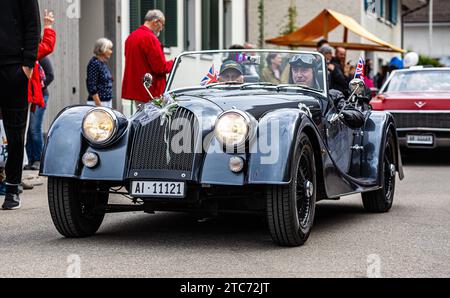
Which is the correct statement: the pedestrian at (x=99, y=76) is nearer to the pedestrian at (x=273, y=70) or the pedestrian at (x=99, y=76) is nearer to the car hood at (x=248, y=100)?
the pedestrian at (x=273, y=70)

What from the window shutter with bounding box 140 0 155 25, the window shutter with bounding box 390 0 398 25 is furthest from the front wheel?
the window shutter with bounding box 390 0 398 25

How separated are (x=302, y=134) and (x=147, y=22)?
240 inches

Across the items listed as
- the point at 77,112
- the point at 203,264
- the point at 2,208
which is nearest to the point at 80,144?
the point at 77,112

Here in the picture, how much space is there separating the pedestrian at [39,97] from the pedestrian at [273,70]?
11.2ft

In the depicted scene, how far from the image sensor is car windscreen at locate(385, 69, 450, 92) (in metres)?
17.0

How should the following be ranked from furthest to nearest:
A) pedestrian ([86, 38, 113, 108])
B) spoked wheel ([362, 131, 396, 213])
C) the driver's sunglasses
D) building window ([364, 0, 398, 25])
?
building window ([364, 0, 398, 25])
pedestrian ([86, 38, 113, 108])
spoked wheel ([362, 131, 396, 213])
the driver's sunglasses

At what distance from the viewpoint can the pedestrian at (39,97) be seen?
11.5 meters

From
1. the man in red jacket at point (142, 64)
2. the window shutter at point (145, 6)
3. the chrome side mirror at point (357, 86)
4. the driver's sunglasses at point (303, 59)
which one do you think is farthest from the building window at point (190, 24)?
the driver's sunglasses at point (303, 59)

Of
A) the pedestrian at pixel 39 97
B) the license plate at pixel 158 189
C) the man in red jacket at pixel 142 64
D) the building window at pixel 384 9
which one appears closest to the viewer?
the license plate at pixel 158 189

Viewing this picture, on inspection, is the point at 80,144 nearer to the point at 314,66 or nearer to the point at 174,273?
the point at 174,273

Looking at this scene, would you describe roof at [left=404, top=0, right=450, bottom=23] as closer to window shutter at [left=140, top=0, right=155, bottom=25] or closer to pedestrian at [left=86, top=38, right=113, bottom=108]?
window shutter at [left=140, top=0, right=155, bottom=25]

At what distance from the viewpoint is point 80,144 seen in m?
7.21

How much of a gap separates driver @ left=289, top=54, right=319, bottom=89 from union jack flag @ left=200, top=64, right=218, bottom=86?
0.62 m

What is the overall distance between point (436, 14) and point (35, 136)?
207 ft
